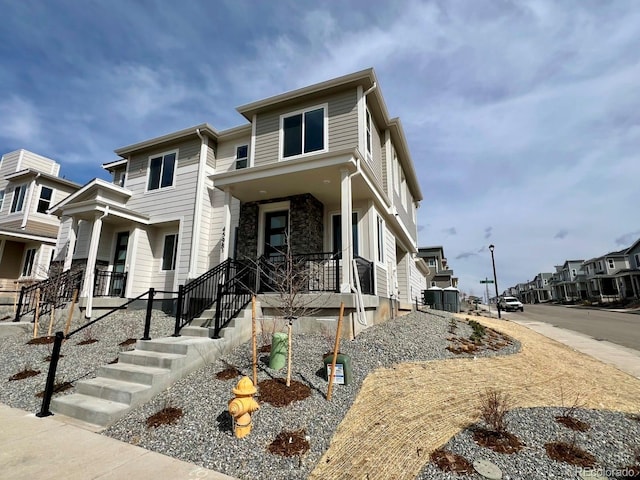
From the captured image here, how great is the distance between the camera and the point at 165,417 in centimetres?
390

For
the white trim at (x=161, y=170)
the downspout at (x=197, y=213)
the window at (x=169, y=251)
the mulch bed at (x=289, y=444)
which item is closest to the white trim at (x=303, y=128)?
the downspout at (x=197, y=213)

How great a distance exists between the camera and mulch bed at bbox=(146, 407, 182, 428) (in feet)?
12.5

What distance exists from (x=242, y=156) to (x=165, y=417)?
9711 mm

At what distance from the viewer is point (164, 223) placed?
1169cm

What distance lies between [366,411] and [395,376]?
4.40 ft

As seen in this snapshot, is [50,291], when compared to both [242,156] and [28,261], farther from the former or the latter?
[28,261]

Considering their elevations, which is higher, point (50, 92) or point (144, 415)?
point (50, 92)

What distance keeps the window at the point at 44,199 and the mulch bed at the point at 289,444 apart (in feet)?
67.6

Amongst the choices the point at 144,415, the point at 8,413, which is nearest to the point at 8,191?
the point at 8,413

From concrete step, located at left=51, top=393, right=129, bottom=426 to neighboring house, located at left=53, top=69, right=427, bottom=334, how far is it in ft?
13.9

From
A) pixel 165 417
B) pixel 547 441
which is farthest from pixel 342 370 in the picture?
pixel 547 441

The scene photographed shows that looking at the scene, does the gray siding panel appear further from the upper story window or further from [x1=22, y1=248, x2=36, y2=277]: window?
[x1=22, y1=248, x2=36, y2=277]: window

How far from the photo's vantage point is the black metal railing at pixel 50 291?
952 centimetres

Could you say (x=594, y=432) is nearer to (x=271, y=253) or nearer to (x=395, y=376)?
(x=395, y=376)
